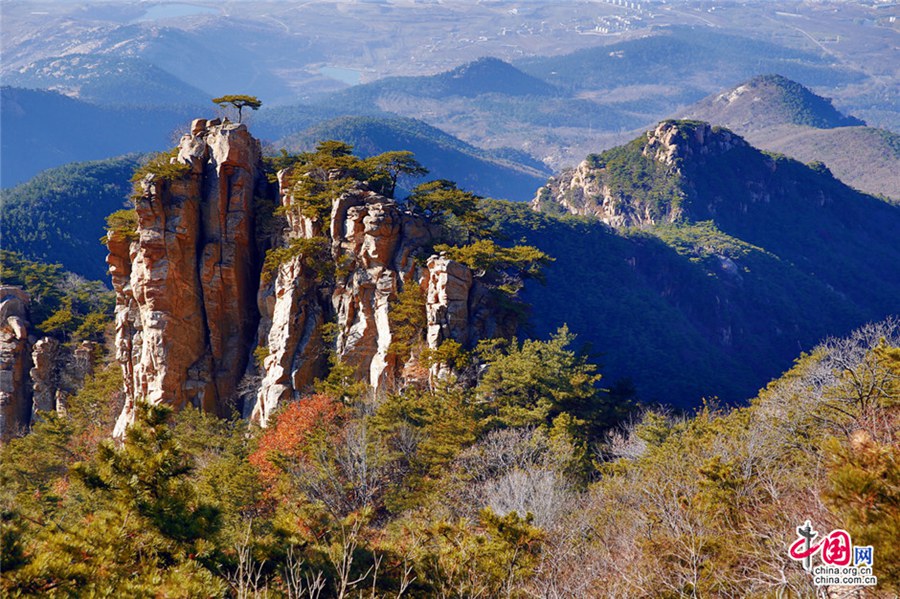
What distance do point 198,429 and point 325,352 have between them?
23.4 feet

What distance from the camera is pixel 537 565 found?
15.3 metres

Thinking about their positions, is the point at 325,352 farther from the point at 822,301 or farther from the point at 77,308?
the point at 822,301

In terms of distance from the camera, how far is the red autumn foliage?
26.3 metres

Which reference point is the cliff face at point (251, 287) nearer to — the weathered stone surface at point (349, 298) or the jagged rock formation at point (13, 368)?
the weathered stone surface at point (349, 298)

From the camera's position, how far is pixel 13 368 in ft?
148

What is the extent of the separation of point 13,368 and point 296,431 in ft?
89.4

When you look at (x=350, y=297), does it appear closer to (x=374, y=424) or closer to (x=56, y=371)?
(x=374, y=424)

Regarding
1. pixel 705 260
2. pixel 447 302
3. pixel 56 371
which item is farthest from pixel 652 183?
pixel 56 371

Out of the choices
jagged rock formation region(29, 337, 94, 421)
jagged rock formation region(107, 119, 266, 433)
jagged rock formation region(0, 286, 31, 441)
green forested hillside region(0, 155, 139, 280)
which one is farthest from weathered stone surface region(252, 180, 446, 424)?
green forested hillside region(0, 155, 139, 280)

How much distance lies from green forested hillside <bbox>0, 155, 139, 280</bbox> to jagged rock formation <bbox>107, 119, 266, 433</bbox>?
78.9 m

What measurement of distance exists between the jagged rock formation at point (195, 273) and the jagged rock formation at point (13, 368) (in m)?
11.4

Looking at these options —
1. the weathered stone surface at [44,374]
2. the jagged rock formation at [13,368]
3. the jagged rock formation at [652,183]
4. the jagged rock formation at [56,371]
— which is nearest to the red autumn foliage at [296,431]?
the jagged rock formation at [56,371]

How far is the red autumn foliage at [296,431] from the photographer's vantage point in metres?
26.3

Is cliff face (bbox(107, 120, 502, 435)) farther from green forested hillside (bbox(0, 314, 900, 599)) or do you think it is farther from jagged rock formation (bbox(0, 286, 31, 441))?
jagged rock formation (bbox(0, 286, 31, 441))
